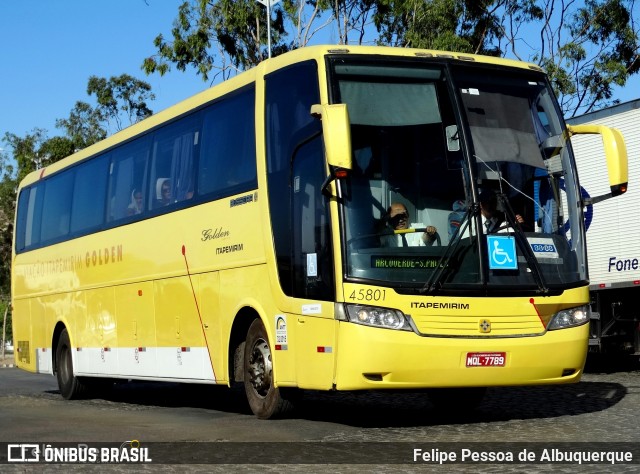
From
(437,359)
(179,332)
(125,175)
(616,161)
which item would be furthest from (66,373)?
(616,161)

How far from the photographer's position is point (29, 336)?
67.9ft

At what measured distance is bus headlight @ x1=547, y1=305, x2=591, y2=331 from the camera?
11.2 metres

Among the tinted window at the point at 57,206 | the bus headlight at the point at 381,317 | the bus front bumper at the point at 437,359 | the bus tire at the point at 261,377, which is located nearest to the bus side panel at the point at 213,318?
the bus tire at the point at 261,377

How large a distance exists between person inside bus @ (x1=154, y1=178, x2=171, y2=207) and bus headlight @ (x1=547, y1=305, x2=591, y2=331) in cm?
555

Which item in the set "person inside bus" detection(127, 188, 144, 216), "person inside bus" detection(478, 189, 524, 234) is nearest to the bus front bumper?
"person inside bus" detection(478, 189, 524, 234)

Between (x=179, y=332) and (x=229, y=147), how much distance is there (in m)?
2.69

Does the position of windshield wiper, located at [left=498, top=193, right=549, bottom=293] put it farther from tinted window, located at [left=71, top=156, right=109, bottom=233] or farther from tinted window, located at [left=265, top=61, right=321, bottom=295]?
tinted window, located at [left=71, top=156, right=109, bottom=233]

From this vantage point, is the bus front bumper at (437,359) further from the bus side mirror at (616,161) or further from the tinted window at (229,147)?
the tinted window at (229,147)

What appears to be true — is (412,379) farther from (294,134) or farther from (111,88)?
(111,88)

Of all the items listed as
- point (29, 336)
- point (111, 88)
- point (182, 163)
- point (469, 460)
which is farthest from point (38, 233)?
point (111, 88)

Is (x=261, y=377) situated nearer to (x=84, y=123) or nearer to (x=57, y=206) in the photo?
(x=57, y=206)

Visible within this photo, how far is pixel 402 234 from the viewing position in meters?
10.7

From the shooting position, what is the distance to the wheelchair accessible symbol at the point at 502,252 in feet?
36.0

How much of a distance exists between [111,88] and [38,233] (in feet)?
99.6
